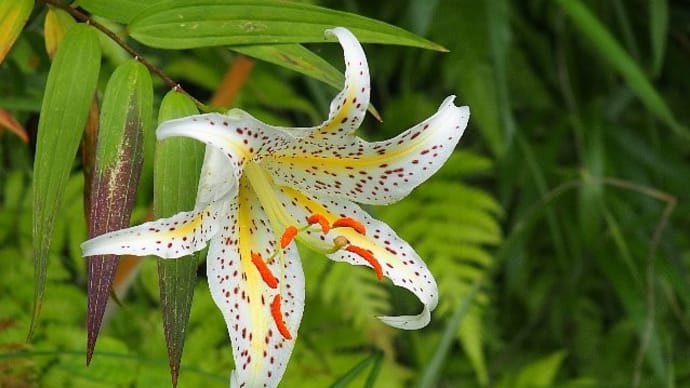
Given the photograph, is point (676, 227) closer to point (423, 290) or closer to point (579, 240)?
point (579, 240)

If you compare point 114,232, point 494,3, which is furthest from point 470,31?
point 114,232

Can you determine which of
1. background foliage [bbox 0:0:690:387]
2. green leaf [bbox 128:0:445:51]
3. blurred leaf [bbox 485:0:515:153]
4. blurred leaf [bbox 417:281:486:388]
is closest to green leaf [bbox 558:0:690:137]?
background foliage [bbox 0:0:690:387]

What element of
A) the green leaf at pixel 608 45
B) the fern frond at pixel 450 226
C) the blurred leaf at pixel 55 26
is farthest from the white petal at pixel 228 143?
the fern frond at pixel 450 226

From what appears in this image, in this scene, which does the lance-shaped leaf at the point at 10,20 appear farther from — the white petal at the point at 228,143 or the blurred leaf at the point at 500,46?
the blurred leaf at the point at 500,46

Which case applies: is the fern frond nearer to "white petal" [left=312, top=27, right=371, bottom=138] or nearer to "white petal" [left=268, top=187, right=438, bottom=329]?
"white petal" [left=268, top=187, right=438, bottom=329]

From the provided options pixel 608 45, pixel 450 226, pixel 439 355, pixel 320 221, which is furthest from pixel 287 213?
pixel 450 226

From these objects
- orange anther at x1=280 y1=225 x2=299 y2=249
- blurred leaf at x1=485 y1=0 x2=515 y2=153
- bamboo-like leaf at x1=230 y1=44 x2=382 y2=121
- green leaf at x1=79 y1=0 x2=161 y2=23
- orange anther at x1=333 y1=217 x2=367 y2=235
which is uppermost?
blurred leaf at x1=485 y1=0 x2=515 y2=153
